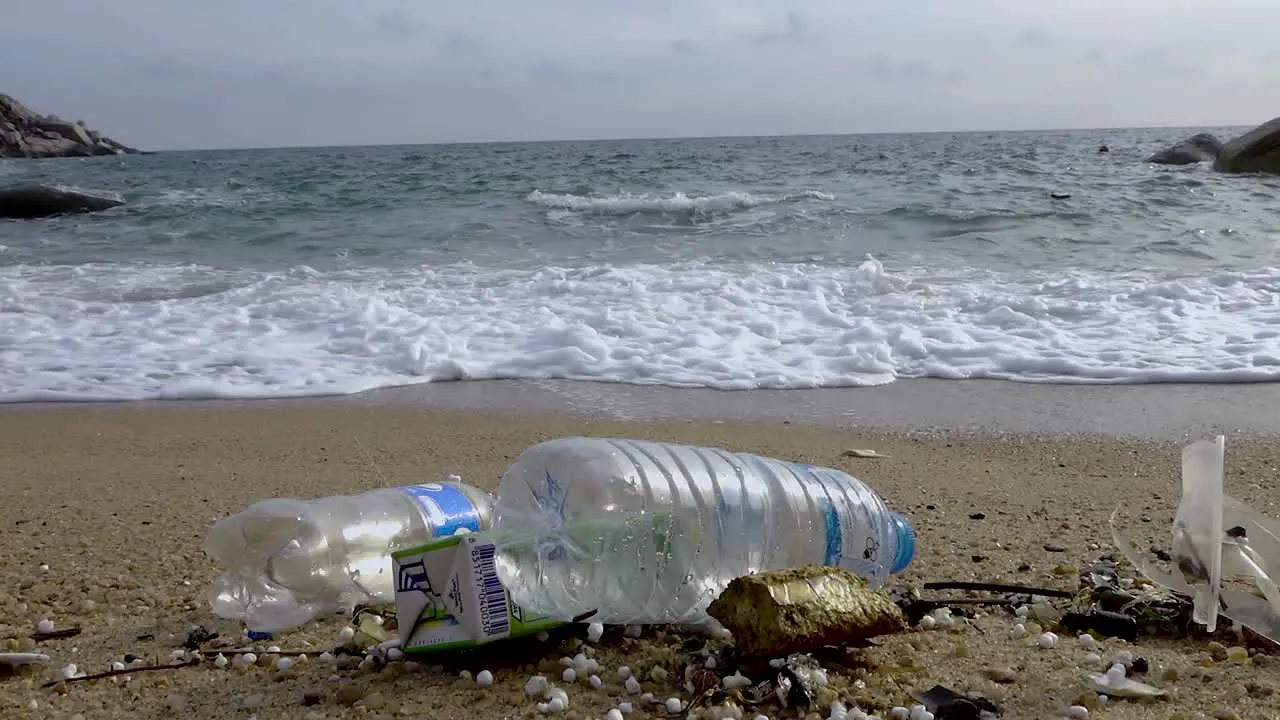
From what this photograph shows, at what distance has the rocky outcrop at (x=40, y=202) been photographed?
14.4 meters

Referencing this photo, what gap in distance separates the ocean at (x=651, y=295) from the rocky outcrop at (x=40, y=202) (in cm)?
146

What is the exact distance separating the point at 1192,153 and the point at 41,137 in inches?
1763

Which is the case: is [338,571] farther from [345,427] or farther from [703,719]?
[345,427]

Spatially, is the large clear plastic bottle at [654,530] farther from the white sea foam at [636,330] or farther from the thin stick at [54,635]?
the white sea foam at [636,330]

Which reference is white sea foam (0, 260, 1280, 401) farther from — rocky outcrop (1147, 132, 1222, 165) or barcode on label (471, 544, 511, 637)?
rocky outcrop (1147, 132, 1222, 165)

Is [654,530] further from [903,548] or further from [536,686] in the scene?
[903,548]

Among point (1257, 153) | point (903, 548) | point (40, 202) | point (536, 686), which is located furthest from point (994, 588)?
point (1257, 153)

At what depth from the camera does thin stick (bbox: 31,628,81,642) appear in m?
1.95

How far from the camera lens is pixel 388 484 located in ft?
10.3

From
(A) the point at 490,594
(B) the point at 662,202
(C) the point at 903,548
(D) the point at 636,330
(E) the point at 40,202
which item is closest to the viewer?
(A) the point at 490,594

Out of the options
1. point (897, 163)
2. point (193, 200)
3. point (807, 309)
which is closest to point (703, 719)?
point (807, 309)

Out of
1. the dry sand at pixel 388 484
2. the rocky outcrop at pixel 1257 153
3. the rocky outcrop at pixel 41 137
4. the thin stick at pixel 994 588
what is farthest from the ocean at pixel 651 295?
the rocky outcrop at pixel 41 137

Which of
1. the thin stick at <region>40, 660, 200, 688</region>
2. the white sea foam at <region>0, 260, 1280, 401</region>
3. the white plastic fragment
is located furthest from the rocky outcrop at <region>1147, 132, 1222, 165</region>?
the thin stick at <region>40, 660, 200, 688</region>

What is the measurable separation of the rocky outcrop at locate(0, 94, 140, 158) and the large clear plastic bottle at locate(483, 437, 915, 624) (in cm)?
4758
